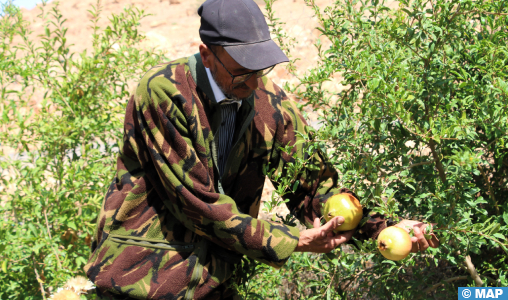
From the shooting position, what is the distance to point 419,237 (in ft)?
6.30

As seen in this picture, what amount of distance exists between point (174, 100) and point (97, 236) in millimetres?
806

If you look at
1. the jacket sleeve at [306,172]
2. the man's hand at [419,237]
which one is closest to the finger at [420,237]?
the man's hand at [419,237]

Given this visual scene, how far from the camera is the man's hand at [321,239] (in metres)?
1.95

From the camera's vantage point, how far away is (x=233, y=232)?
6.03ft

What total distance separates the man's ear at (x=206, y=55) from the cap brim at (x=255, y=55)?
0.39 ft

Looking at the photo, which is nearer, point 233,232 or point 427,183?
point 233,232

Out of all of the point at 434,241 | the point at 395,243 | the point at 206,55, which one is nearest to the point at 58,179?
the point at 206,55

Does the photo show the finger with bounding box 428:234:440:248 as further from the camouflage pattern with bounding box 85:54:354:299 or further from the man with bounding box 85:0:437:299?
the camouflage pattern with bounding box 85:54:354:299

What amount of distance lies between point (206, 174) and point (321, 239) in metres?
0.59

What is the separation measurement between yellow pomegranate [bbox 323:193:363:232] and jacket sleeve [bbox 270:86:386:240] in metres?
0.09

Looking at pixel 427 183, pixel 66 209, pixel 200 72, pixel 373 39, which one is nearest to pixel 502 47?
pixel 373 39

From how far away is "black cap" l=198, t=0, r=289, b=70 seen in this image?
68.0 inches

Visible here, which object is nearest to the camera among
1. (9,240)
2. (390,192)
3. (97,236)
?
(390,192)

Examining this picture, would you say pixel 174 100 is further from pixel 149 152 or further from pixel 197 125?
pixel 149 152
